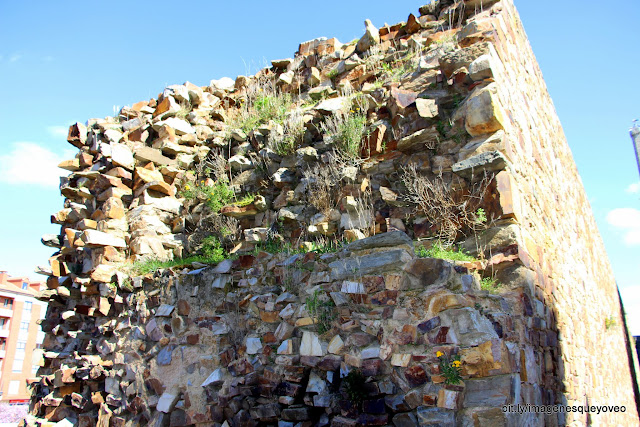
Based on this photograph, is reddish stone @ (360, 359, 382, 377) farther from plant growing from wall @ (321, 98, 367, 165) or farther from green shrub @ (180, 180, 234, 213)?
green shrub @ (180, 180, 234, 213)

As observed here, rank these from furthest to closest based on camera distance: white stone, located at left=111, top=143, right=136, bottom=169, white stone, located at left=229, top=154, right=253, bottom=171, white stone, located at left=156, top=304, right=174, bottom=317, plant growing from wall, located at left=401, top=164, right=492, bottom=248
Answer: white stone, located at left=111, top=143, right=136, bottom=169 < white stone, located at left=229, top=154, right=253, bottom=171 < white stone, located at left=156, top=304, right=174, bottom=317 < plant growing from wall, located at left=401, top=164, right=492, bottom=248

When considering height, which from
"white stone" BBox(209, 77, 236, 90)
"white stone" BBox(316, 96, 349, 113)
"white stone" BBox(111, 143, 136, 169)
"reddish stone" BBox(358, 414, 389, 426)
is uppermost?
"white stone" BBox(209, 77, 236, 90)

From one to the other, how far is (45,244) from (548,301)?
19.6 ft

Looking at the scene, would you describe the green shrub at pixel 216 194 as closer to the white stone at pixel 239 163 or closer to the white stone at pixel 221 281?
the white stone at pixel 239 163

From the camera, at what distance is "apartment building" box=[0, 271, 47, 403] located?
35.1 m

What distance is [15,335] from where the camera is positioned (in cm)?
3631

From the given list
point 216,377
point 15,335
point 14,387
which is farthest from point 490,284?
point 14,387

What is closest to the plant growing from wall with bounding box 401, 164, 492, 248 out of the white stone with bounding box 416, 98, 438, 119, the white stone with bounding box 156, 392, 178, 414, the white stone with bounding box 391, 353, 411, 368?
the white stone with bounding box 416, 98, 438, 119

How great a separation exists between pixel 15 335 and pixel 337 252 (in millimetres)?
41686

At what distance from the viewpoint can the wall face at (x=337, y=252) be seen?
3113 mm

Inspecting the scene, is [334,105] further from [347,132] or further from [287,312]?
[287,312]

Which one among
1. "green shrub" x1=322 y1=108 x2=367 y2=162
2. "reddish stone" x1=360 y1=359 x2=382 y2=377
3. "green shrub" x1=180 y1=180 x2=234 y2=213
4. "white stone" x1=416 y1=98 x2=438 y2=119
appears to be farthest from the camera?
"green shrub" x1=180 y1=180 x2=234 y2=213

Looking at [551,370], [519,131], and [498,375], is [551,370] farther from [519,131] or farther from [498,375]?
[519,131]

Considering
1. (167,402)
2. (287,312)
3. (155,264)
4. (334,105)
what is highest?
(334,105)
